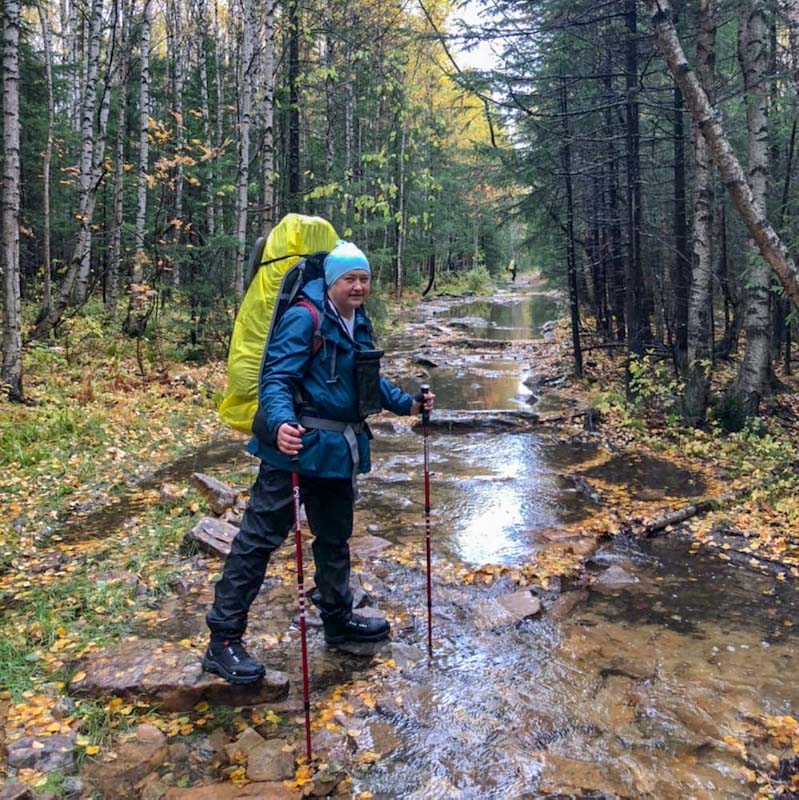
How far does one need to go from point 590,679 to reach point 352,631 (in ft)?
5.14

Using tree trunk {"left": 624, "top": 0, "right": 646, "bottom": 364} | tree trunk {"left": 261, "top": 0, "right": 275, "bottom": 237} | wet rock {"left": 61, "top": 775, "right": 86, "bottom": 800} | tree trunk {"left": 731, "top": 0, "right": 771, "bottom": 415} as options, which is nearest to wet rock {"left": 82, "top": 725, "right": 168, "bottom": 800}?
wet rock {"left": 61, "top": 775, "right": 86, "bottom": 800}

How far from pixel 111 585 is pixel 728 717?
440cm

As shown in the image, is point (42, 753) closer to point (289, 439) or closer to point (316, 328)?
point (289, 439)

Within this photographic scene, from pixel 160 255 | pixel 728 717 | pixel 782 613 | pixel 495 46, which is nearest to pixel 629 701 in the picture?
pixel 728 717

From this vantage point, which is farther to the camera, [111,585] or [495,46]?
[495,46]

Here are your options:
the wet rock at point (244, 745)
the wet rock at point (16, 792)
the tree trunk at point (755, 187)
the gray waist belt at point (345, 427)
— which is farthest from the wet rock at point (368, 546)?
the tree trunk at point (755, 187)

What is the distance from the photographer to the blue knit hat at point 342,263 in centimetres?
379

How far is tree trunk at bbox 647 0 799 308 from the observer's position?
6324 millimetres

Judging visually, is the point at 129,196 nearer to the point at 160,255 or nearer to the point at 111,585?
the point at 160,255

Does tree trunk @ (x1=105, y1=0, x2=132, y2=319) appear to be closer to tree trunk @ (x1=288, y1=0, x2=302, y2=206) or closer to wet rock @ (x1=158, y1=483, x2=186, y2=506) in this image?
tree trunk @ (x1=288, y1=0, x2=302, y2=206)

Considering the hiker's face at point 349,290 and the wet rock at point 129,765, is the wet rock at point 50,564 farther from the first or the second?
the hiker's face at point 349,290

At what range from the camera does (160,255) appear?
14836mm

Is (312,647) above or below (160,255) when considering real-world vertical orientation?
below

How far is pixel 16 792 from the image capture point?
109 inches
